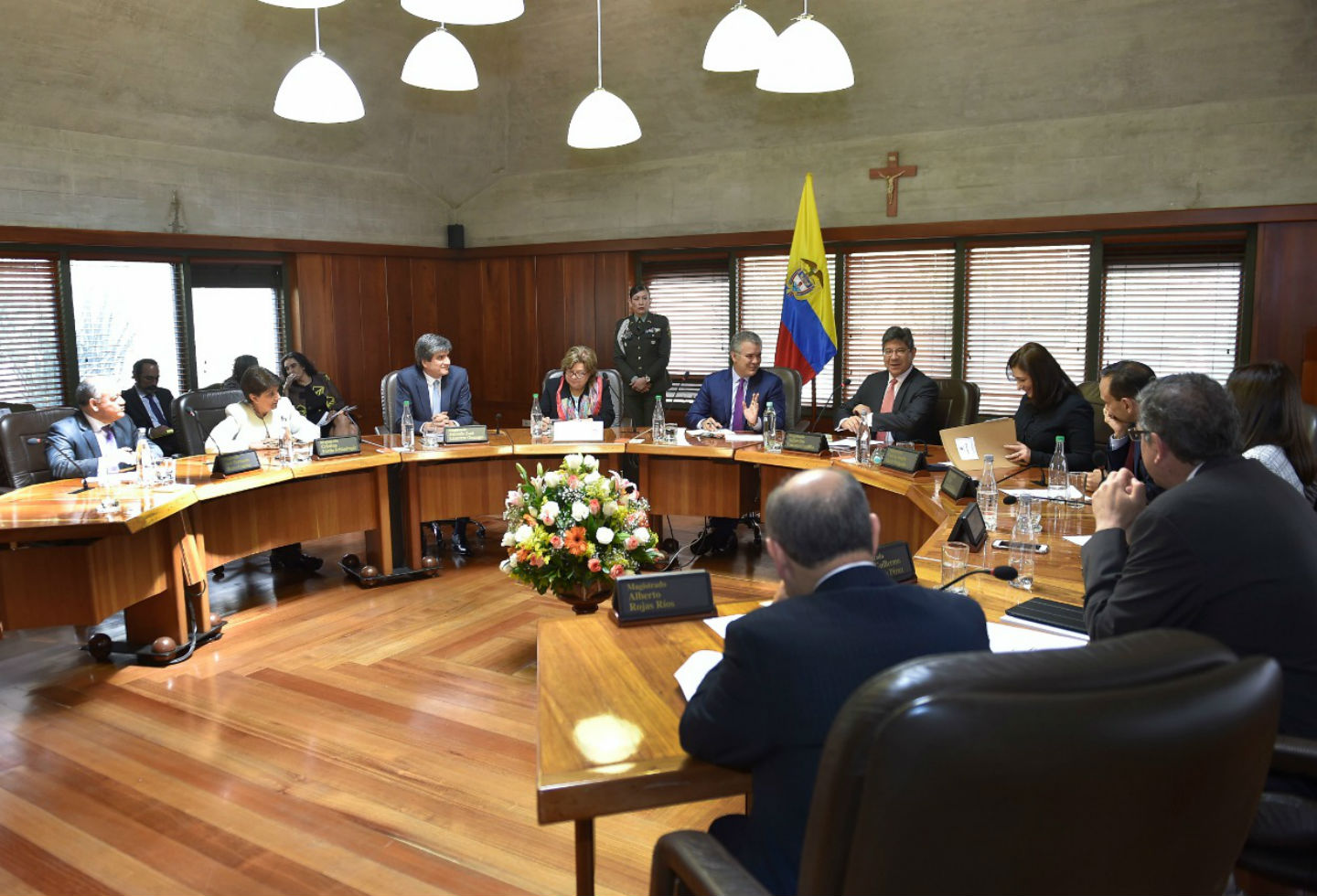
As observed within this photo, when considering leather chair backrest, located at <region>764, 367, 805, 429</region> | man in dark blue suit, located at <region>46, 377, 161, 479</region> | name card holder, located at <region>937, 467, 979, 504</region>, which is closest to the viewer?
name card holder, located at <region>937, 467, 979, 504</region>

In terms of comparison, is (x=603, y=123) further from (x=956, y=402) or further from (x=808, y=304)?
(x=808, y=304)

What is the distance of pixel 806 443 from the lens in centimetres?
505

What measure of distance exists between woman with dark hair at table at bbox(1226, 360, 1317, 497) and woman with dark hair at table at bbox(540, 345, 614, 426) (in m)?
3.76

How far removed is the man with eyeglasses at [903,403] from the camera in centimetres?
528

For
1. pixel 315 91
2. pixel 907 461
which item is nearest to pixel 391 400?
pixel 315 91

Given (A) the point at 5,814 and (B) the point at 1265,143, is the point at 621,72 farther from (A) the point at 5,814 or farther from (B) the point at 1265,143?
(A) the point at 5,814

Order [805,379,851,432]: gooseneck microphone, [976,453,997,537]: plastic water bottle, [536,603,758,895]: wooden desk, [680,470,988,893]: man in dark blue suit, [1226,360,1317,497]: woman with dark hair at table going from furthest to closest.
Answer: [805,379,851,432]: gooseneck microphone → [976,453,997,537]: plastic water bottle → [1226,360,1317,497]: woman with dark hair at table → [536,603,758,895]: wooden desk → [680,470,988,893]: man in dark blue suit

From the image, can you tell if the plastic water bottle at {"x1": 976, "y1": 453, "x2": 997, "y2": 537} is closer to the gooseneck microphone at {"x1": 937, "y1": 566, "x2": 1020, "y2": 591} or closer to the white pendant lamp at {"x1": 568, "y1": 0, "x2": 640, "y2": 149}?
the gooseneck microphone at {"x1": 937, "y1": 566, "x2": 1020, "y2": 591}

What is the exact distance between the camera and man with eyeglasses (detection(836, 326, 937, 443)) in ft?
17.3

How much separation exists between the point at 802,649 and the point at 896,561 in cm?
122

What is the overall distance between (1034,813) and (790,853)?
579 millimetres

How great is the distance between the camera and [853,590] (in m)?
1.38

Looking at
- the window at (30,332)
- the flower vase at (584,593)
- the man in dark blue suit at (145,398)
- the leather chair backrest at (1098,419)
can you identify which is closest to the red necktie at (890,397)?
the leather chair backrest at (1098,419)

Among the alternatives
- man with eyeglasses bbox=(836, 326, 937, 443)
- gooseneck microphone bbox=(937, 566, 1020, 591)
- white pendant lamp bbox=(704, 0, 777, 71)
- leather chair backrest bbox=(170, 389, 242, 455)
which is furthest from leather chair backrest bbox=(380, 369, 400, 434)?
gooseneck microphone bbox=(937, 566, 1020, 591)
